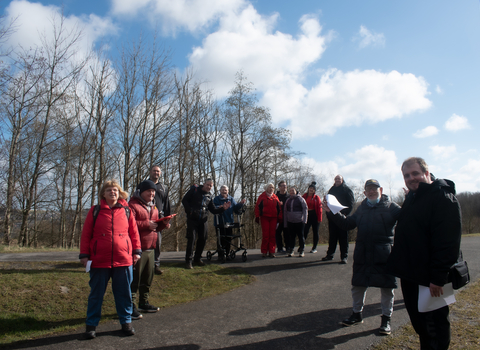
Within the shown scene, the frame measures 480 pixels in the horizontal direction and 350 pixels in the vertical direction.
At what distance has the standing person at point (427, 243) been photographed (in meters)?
2.67

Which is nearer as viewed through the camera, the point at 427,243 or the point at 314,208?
the point at 427,243

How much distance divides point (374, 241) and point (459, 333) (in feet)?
4.88

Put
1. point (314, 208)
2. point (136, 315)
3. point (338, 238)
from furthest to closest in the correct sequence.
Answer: point (314, 208), point (338, 238), point (136, 315)

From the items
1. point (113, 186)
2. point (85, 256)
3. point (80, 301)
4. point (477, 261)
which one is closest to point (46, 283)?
point (80, 301)

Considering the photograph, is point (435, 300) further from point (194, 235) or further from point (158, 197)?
point (194, 235)

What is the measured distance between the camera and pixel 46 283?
568 centimetres

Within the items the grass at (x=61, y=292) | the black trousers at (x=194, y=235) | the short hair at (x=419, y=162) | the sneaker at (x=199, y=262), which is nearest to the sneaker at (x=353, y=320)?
the short hair at (x=419, y=162)

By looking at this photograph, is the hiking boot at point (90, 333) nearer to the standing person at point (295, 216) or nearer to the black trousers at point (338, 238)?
the black trousers at point (338, 238)

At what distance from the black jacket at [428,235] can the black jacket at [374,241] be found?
1057 millimetres

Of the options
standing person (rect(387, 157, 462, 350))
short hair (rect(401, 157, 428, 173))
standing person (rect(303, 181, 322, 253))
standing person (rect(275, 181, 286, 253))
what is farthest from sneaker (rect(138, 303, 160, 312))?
standing person (rect(303, 181, 322, 253))

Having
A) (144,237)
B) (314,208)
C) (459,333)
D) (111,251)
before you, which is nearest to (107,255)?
(111,251)

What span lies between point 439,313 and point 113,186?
3894 millimetres

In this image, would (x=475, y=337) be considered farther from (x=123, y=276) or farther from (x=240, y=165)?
(x=240, y=165)

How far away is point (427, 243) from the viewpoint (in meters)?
2.87
